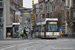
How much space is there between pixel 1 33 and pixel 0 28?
1.09 m

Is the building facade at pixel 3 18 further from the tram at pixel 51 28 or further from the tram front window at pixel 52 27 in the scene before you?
the tram front window at pixel 52 27

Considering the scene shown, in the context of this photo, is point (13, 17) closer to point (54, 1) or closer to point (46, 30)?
point (54, 1)

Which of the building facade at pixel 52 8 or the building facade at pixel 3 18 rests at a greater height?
the building facade at pixel 52 8

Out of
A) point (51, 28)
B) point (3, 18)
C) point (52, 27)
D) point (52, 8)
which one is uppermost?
point (52, 8)

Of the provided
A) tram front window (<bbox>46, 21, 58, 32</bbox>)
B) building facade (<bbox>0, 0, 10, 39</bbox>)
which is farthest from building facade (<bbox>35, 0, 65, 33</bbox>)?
building facade (<bbox>0, 0, 10, 39</bbox>)

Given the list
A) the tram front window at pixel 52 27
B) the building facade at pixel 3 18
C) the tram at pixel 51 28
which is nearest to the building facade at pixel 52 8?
the tram at pixel 51 28

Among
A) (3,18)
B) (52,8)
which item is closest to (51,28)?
(3,18)

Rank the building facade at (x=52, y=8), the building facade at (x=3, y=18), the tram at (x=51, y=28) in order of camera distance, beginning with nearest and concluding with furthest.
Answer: the tram at (x=51, y=28) → the building facade at (x=3, y=18) → the building facade at (x=52, y=8)

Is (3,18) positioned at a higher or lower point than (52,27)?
higher

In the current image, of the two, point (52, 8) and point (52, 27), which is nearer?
point (52, 27)

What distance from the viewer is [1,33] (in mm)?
37156

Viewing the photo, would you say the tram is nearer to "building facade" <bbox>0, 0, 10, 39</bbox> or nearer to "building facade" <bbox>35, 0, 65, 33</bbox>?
"building facade" <bbox>0, 0, 10, 39</bbox>

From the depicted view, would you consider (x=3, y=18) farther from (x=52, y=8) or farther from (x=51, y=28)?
(x=52, y=8)

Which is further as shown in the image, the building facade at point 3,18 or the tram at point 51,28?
the building facade at point 3,18
